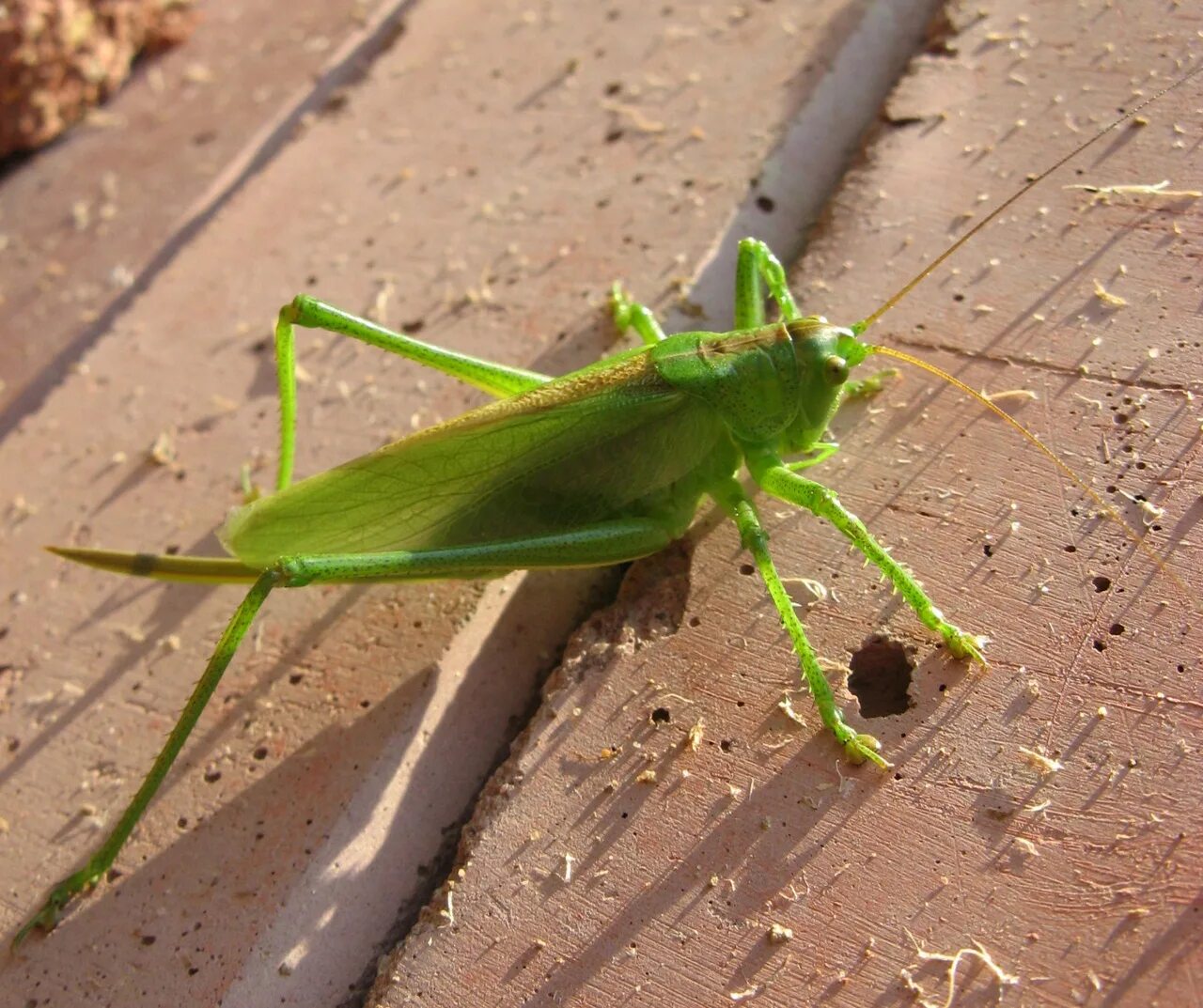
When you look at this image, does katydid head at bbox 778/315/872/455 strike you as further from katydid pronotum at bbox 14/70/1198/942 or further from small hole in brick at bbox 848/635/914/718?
small hole in brick at bbox 848/635/914/718

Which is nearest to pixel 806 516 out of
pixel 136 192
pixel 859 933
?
pixel 859 933

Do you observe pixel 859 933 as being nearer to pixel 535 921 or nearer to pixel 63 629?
pixel 535 921

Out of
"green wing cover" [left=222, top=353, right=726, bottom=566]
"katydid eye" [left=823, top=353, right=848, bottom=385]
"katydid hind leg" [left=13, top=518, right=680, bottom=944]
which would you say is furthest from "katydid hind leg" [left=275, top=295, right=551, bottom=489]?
"katydid eye" [left=823, top=353, right=848, bottom=385]

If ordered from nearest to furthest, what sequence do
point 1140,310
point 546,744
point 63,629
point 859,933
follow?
point 859,933, point 546,744, point 1140,310, point 63,629

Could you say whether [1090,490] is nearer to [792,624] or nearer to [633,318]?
[792,624]

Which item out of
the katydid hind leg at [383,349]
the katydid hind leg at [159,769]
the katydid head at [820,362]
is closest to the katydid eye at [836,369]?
the katydid head at [820,362]
